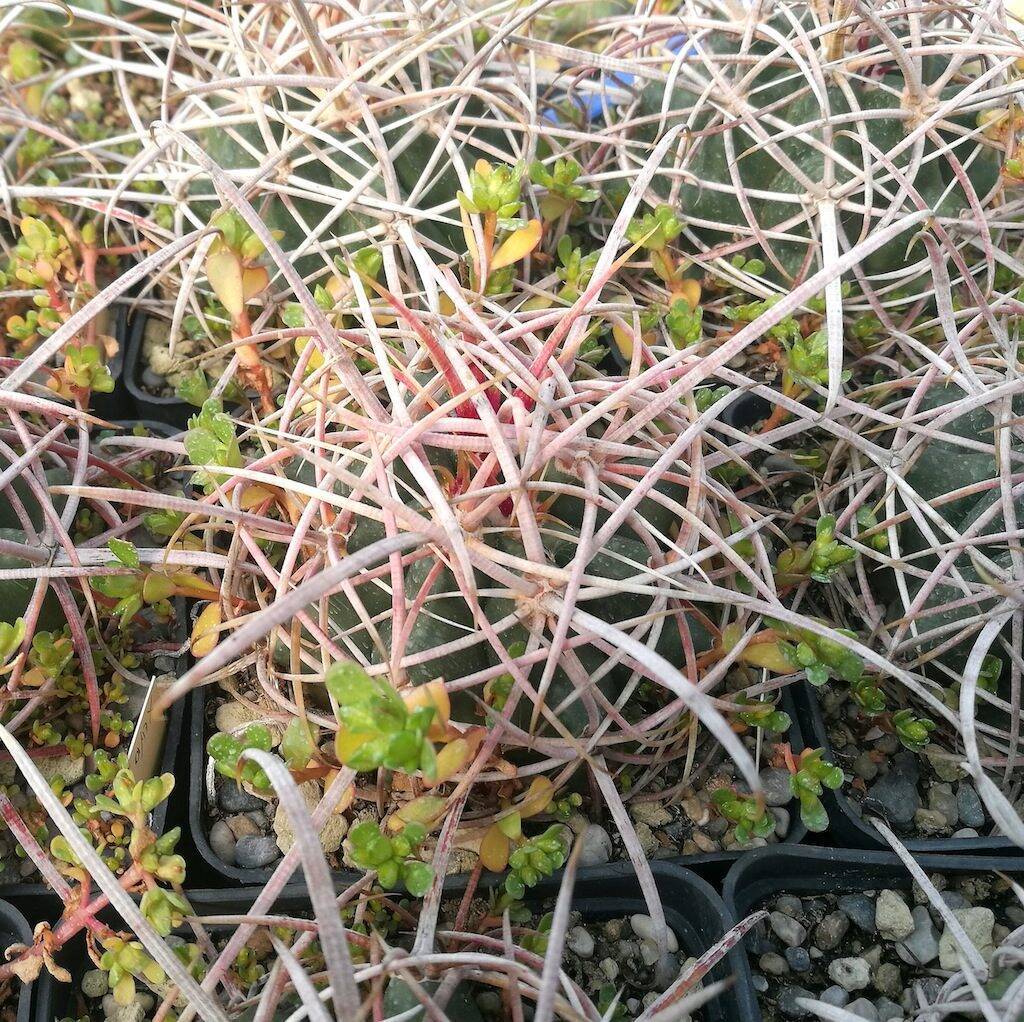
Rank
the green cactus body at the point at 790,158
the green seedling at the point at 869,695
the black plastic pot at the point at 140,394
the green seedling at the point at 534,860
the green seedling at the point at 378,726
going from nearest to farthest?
the green seedling at the point at 378,726 → the green seedling at the point at 534,860 → the green seedling at the point at 869,695 → the green cactus body at the point at 790,158 → the black plastic pot at the point at 140,394

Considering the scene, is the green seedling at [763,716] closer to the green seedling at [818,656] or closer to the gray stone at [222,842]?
the green seedling at [818,656]

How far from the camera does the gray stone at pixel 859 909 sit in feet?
2.40

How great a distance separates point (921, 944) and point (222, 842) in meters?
0.61

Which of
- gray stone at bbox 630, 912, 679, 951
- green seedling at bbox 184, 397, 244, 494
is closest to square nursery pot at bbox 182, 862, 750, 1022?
gray stone at bbox 630, 912, 679, 951

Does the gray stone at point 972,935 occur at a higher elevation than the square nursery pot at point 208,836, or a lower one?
lower

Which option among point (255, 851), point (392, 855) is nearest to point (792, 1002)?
point (392, 855)

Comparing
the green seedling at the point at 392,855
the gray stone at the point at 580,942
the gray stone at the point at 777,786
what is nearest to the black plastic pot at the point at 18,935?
the green seedling at the point at 392,855

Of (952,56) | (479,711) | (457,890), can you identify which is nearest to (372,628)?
(479,711)

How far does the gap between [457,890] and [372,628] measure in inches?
9.2

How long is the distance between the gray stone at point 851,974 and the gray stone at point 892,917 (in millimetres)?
37

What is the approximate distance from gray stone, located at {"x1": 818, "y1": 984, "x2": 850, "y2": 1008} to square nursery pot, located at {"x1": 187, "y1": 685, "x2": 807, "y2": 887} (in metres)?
0.11

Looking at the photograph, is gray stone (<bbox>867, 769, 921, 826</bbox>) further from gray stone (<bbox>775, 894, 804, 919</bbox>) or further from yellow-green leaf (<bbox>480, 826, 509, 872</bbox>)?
yellow-green leaf (<bbox>480, 826, 509, 872</bbox>)

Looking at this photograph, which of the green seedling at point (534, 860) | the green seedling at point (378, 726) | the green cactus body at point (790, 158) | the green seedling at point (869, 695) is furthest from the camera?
the green cactus body at point (790, 158)

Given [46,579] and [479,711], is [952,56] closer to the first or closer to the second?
[479,711]
